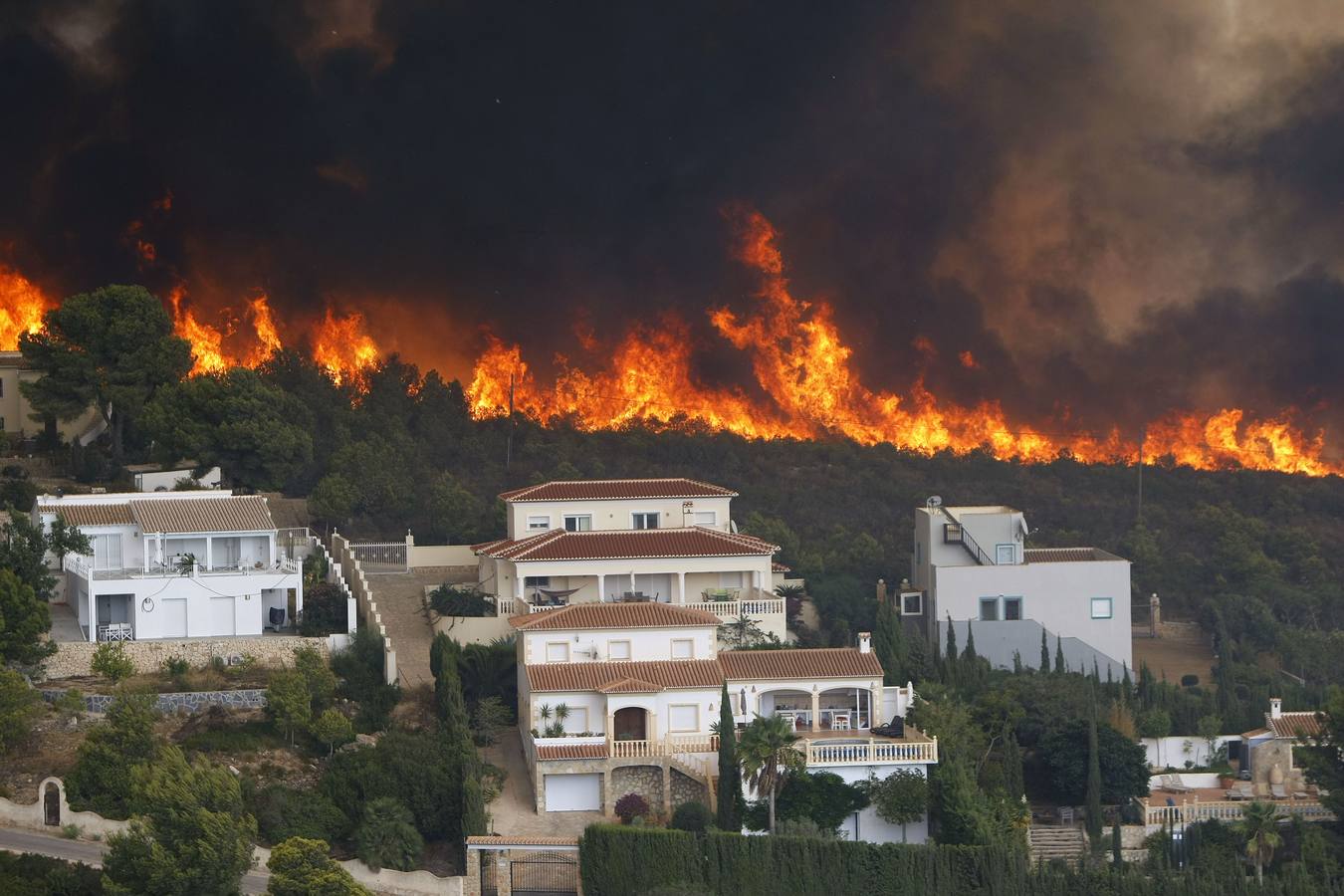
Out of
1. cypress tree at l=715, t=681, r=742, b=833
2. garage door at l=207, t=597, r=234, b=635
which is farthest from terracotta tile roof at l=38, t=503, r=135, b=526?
cypress tree at l=715, t=681, r=742, b=833

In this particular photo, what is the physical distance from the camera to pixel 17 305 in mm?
82188

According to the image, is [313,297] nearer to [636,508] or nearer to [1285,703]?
[636,508]

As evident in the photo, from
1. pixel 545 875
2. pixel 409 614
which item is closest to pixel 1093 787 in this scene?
pixel 545 875

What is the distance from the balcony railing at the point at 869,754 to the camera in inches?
2010

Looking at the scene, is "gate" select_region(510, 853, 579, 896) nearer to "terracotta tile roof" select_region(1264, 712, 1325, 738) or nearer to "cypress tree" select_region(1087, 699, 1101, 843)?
"cypress tree" select_region(1087, 699, 1101, 843)

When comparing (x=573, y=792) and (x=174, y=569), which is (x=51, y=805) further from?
(x=573, y=792)

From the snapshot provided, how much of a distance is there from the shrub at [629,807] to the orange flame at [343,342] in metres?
34.8

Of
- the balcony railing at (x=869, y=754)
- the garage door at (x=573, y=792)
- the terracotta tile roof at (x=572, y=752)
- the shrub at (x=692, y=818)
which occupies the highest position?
the terracotta tile roof at (x=572, y=752)

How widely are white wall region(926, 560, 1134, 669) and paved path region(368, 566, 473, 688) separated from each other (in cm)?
1461

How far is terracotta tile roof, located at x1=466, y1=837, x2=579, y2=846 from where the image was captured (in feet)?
157

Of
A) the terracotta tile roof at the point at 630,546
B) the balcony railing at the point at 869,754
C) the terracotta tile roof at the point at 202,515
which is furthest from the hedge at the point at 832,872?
the terracotta tile roof at the point at 202,515

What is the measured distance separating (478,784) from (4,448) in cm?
2592

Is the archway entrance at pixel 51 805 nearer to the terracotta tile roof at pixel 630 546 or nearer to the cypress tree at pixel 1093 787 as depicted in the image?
the terracotta tile roof at pixel 630 546

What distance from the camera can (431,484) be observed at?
71.2 meters
